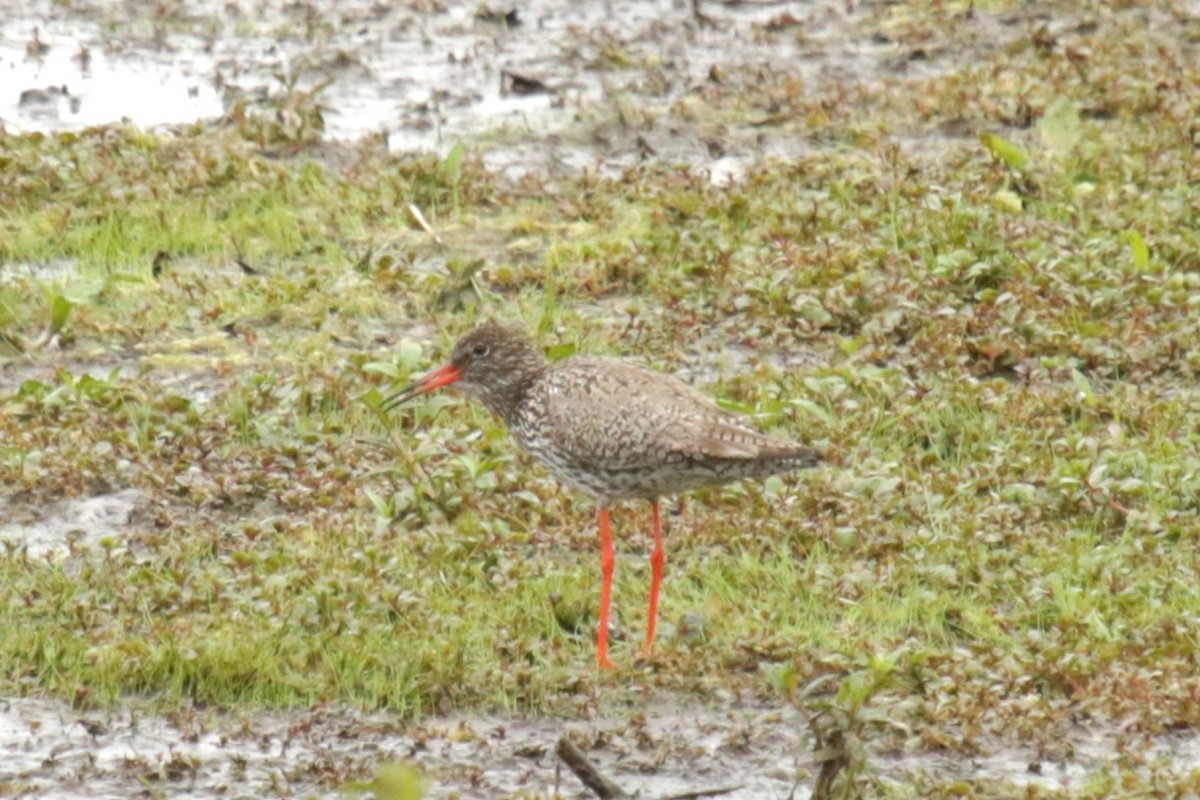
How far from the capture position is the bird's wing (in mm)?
8211

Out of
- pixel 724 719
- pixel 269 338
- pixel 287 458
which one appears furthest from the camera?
pixel 269 338

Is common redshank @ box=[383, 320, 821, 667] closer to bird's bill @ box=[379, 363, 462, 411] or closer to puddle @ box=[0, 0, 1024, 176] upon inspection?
bird's bill @ box=[379, 363, 462, 411]

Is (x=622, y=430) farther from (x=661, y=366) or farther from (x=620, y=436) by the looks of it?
(x=661, y=366)

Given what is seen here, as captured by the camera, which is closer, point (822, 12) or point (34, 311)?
point (34, 311)

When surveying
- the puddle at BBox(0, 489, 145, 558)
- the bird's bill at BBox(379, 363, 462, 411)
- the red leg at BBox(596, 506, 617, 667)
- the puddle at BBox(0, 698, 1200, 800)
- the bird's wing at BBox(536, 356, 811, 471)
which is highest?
the bird's wing at BBox(536, 356, 811, 471)

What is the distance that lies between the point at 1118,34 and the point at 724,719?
28.2 feet

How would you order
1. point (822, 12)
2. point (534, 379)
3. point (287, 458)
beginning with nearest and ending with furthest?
1. point (534, 379)
2. point (287, 458)
3. point (822, 12)

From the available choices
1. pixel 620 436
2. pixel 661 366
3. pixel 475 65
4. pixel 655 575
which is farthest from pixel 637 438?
pixel 475 65

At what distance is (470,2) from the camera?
54.1ft

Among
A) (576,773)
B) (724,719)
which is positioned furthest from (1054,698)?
(576,773)

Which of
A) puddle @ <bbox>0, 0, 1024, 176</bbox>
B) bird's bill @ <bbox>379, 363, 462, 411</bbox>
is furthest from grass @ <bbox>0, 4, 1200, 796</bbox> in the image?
puddle @ <bbox>0, 0, 1024, 176</bbox>

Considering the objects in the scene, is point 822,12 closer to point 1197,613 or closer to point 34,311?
point 34,311

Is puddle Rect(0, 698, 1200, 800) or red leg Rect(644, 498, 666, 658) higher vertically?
red leg Rect(644, 498, 666, 658)

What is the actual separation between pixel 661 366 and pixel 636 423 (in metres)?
2.38
